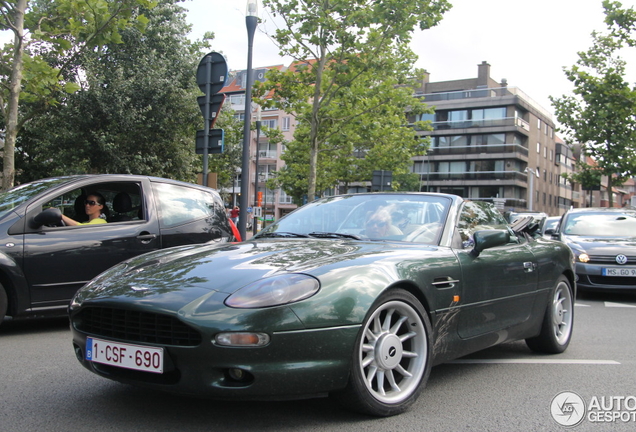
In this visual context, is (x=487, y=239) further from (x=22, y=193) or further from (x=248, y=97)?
(x=248, y=97)

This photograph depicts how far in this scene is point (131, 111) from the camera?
74.8 feet

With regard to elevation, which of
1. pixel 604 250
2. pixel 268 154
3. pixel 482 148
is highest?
pixel 482 148

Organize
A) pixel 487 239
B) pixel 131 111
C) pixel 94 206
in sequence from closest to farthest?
pixel 487 239
pixel 94 206
pixel 131 111

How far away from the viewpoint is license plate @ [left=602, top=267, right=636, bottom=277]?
378 inches

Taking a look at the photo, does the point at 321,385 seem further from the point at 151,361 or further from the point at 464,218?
the point at 464,218

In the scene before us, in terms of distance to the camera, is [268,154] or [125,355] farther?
[268,154]

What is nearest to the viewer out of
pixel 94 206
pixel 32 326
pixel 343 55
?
pixel 32 326

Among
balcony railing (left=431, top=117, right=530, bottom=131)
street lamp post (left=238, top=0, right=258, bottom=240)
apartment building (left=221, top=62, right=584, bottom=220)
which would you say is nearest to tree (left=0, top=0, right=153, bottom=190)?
street lamp post (left=238, top=0, right=258, bottom=240)

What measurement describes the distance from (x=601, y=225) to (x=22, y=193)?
9241mm

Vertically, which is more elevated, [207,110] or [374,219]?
[207,110]

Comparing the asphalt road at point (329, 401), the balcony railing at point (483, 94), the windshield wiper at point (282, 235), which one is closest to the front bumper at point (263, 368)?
the asphalt road at point (329, 401)

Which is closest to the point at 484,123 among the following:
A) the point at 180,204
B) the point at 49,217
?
the point at 180,204

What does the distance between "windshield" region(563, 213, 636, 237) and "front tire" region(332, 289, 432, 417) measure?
27.3ft

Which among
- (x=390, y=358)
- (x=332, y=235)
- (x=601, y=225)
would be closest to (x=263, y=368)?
(x=390, y=358)
